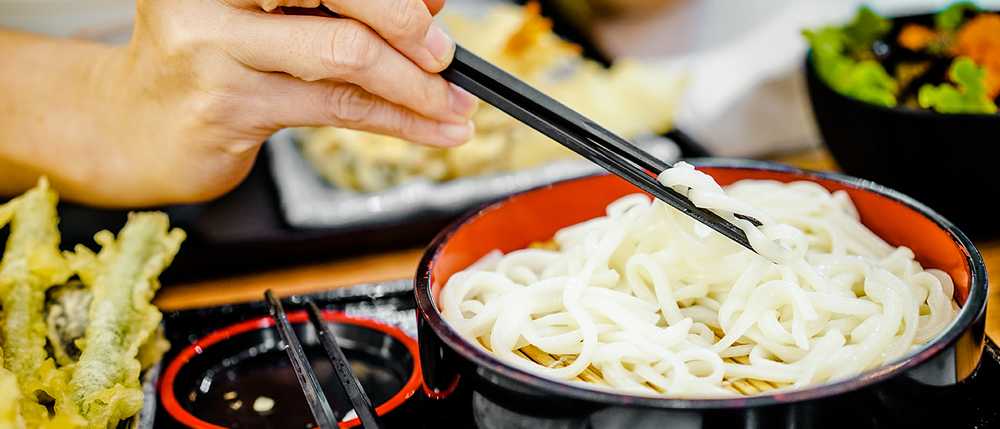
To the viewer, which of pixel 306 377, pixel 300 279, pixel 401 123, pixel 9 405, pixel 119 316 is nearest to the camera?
pixel 9 405

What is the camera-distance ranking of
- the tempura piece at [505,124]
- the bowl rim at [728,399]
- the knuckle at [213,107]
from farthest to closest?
the tempura piece at [505,124] → the knuckle at [213,107] → the bowl rim at [728,399]

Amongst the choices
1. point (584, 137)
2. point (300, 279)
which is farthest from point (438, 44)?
point (300, 279)

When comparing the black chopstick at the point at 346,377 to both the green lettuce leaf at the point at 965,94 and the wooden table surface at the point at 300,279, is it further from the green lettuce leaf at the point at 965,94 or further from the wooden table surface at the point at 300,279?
the green lettuce leaf at the point at 965,94

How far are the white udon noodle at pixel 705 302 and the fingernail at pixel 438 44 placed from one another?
1.06 feet

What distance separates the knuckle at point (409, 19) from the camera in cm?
121

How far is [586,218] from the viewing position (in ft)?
4.98

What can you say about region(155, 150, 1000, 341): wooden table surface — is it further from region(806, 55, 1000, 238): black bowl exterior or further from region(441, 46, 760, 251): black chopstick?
region(441, 46, 760, 251): black chopstick

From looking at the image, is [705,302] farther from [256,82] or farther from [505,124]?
[505,124]

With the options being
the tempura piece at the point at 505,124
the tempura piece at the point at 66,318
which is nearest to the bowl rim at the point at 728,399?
the tempura piece at the point at 66,318

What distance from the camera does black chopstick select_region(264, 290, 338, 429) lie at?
106 centimetres

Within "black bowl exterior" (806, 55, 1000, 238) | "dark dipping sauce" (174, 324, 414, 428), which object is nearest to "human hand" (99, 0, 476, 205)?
"dark dipping sauce" (174, 324, 414, 428)

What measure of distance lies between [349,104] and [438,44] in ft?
0.87

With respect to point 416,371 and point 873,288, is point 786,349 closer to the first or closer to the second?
point 873,288

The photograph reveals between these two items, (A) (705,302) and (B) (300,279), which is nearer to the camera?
(A) (705,302)
